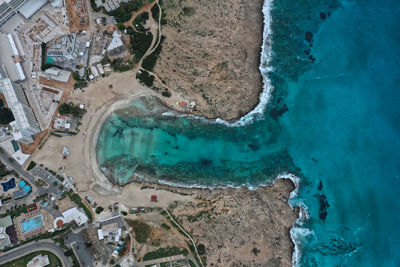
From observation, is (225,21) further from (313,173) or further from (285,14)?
(313,173)

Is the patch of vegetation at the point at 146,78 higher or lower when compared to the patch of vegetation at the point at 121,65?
lower

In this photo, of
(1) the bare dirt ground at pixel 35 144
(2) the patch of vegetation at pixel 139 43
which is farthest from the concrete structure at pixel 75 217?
(2) the patch of vegetation at pixel 139 43

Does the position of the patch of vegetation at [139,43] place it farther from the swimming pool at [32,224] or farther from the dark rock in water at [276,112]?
the swimming pool at [32,224]

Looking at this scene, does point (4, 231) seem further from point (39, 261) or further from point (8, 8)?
point (8, 8)

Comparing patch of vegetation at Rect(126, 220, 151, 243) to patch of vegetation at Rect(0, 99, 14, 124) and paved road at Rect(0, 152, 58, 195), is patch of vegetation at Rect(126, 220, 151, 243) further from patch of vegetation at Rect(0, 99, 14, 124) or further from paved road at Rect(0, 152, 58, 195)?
patch of vegetation at Rect(0, 99, 14, 124)

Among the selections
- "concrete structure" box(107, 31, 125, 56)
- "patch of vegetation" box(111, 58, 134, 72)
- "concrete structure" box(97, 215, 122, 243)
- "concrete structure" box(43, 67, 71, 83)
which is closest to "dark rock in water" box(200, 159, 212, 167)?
"concrete structure" box(97, 215, 122, 243)

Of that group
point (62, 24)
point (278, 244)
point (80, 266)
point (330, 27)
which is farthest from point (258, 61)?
point (80, 266)
